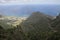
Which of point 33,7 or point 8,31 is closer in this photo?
point 8,31

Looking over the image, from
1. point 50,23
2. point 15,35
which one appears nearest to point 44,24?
point 50,23

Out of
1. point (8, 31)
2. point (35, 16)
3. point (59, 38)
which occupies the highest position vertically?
point (35, 16)

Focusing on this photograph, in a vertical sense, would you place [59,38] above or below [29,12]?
below

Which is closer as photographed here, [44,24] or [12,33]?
[12,33]

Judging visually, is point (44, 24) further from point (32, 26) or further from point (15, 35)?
point (15, 35)

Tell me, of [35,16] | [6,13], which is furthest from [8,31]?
[35,16]

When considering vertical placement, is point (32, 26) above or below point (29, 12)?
below

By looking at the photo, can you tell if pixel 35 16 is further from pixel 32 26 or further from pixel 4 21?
pixel 4 21
